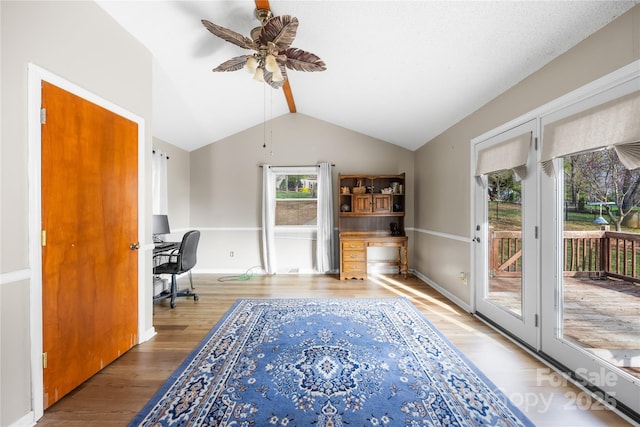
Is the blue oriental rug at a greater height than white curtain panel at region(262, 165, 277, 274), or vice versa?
white curtain panel at region(262, 165, 277, 274)

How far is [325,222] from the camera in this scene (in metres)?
4.89

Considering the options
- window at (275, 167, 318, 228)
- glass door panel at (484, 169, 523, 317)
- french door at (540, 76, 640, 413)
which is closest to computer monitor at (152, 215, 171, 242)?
window at (275, 167, 318, 228)

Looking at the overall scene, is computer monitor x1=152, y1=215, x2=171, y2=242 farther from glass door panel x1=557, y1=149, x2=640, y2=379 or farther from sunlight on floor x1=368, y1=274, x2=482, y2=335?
glass door panel x1=557, y1=149, x2=640, y2=379

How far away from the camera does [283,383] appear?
1781 millimetres

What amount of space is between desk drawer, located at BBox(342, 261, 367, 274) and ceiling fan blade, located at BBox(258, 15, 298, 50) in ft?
11.0

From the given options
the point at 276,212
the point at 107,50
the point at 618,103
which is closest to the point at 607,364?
the point at 618,103

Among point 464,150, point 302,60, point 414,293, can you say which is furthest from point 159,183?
point 464,150

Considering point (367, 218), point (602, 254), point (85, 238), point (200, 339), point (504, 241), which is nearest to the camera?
point (602, 254)

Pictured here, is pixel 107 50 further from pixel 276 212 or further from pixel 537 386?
pixel 537 386

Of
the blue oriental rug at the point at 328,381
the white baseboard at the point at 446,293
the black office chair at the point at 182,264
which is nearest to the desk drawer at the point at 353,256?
the white baseboard at the point at 446,293

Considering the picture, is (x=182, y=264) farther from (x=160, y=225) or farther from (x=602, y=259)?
(x=602, y=259)

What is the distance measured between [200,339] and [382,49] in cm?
322

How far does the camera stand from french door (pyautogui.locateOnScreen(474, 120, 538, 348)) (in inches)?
86.7

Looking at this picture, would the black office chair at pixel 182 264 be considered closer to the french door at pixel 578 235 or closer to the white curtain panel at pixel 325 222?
the white curtain panel at pixel 325 222
